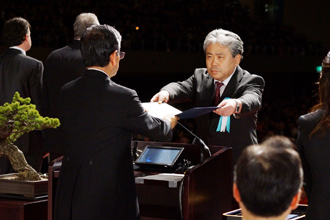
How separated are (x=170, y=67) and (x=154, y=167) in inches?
415

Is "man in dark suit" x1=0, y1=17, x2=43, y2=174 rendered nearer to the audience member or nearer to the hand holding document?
the hand holding document

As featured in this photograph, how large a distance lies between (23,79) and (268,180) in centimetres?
321

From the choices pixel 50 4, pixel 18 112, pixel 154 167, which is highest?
pixel 50 4

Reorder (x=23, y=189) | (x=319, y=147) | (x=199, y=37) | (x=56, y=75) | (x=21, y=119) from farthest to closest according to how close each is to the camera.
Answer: (x=199, y=37), (x=56, y=75), (x=23, y=189), (x=21, y=119), (x=319, y=147)

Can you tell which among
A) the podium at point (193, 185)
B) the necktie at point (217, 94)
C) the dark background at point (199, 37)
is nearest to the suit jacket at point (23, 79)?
the podium at point (193, 185)

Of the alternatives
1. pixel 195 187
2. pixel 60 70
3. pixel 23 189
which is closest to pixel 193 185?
pixel 195 187

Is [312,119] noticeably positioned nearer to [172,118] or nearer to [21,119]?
[172,118]

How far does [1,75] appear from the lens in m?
4.35

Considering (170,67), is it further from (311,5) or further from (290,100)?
(311,5)

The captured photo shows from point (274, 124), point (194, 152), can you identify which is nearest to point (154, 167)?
point (194, 152)

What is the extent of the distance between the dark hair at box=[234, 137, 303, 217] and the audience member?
0.73m

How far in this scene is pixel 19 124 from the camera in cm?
306

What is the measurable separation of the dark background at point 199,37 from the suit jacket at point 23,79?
16.6 feet

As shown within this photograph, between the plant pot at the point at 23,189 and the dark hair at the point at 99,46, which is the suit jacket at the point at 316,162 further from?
the plant pot at the point at 23,189
